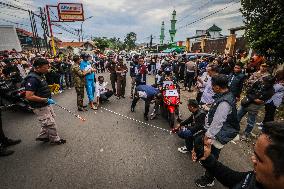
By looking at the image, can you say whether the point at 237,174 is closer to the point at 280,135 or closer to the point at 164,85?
the point at 280,135

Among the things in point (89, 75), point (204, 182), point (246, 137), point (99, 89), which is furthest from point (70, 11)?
point (204, 182)

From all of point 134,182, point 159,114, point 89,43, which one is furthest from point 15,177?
point 89,43

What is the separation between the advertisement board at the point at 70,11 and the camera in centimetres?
2891

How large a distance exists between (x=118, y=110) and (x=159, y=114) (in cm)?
179

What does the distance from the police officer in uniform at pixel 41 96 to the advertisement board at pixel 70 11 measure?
89.5ft

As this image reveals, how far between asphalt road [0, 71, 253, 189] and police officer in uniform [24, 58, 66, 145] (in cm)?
44

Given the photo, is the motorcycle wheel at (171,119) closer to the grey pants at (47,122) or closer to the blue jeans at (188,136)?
the blue jeans at (188,136)

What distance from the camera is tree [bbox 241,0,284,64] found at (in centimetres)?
729

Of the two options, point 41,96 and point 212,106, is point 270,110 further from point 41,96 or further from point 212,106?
point 41,96

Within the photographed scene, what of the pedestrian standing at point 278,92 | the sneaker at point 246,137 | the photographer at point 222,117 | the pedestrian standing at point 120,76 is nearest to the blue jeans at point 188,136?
the photographer at point 222,117

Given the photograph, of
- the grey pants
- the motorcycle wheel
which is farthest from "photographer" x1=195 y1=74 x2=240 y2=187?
the grey pants

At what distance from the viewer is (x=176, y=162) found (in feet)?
15.1

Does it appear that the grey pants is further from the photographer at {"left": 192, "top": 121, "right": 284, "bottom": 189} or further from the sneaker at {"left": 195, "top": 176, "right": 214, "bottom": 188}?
the photographer at {"left": 192, "top": 121, "right": 284, "bottom": 189}

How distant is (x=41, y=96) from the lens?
5.01 metres
